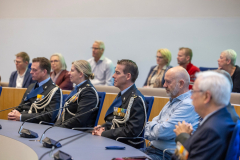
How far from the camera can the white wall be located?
19.0 feet

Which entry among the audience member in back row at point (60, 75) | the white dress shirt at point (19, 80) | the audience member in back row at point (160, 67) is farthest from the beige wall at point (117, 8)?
the white dress shirt at point (19, 80)

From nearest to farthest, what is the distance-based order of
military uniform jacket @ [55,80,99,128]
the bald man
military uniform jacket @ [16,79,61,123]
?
1. the bald man
2. military uniform jacket @ [55,80,99,128]
3. military uniform jacket @ [16,79,61,123]

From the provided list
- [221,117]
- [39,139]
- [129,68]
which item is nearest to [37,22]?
[129,68]

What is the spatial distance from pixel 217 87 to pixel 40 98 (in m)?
2.25

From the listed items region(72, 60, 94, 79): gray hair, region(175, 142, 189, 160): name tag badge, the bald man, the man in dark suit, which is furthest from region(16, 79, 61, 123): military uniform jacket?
region(175, 142, 189, 160): name tag badge

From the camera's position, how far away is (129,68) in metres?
2.68

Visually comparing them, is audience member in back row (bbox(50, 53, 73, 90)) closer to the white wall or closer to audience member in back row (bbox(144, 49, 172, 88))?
audience member in back row (bbox(144, 49, 172, 88))

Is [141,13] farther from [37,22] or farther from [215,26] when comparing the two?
[37,22]

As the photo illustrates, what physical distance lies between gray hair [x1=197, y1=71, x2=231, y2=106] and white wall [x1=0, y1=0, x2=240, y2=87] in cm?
469

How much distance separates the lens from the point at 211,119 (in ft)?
4.36

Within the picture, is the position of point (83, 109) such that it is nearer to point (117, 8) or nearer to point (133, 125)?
point (133, 125)

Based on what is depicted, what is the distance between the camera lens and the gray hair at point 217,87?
1328 mm

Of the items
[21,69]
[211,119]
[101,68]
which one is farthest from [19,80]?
[211,119]

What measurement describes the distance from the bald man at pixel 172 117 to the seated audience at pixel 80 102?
0.71 m
